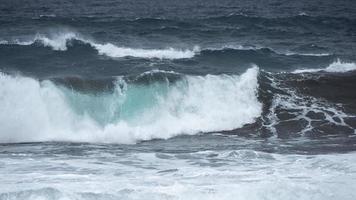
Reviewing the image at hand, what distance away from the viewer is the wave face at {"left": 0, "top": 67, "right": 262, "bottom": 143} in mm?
13602

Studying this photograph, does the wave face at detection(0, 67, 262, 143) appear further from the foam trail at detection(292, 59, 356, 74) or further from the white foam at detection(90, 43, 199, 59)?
the white foam at detection(90, 43, 199, 59)

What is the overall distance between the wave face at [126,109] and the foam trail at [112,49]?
3815 millimetres

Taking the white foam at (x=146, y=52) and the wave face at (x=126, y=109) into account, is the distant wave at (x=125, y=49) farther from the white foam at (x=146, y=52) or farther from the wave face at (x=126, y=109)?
the wave face at (x=126, y=109)

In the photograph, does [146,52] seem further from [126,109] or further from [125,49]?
[126,109]

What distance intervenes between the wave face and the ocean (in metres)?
0.04

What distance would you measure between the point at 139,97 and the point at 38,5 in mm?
19087

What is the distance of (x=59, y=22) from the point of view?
25.5 m

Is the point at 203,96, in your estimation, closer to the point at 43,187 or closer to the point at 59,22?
the point at 43,187

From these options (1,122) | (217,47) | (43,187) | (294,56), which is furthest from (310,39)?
(43,187)

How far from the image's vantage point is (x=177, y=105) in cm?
1533

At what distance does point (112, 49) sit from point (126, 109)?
6113 mm

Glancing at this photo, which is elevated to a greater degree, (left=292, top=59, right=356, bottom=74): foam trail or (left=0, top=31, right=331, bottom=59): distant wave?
(left=0, top=31, right=331, bottom=59): distant wave

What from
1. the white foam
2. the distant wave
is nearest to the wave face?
the white foam

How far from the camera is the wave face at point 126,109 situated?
1360 cm
